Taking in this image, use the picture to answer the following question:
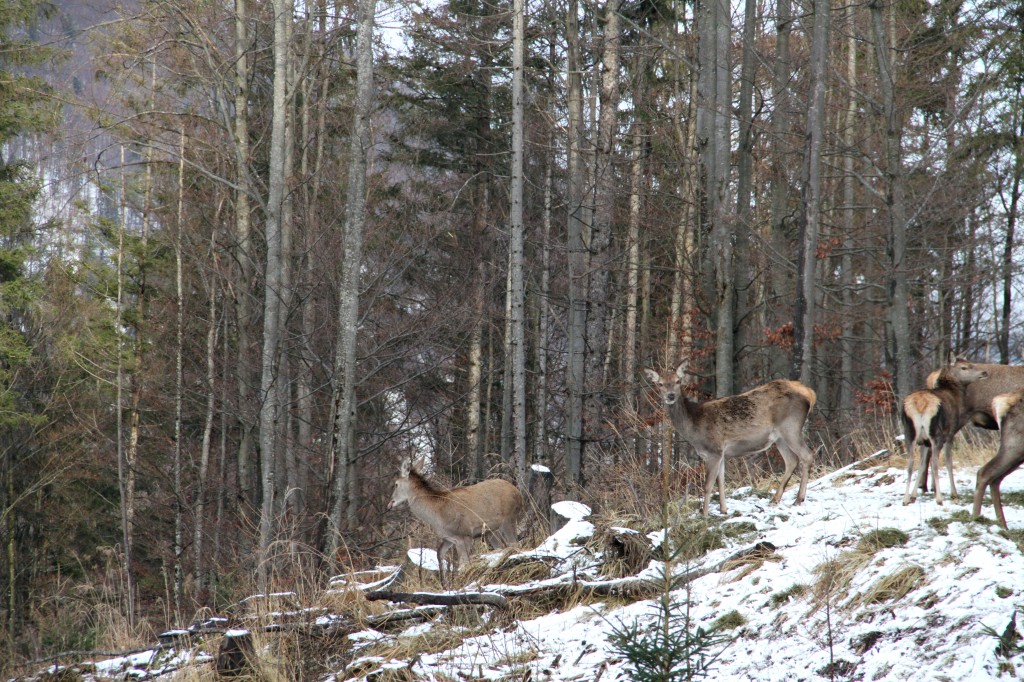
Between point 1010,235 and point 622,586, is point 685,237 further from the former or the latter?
point 622,586

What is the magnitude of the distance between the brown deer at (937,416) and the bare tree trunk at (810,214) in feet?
17.3

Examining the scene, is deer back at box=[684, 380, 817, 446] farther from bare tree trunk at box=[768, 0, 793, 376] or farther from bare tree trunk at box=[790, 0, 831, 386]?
bare tree trunk at box=[768, 0, 793, 376]

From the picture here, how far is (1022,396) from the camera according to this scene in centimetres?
601

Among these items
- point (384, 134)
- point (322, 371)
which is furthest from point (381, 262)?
point (384, 134)

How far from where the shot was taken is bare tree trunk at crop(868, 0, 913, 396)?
13555mm

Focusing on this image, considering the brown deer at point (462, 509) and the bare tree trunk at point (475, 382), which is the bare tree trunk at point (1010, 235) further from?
the brown deer at point (462, 509)

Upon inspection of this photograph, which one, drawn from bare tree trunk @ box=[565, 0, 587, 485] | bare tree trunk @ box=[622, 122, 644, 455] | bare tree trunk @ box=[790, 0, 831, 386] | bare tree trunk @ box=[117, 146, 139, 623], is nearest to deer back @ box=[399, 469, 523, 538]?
bare tree trunk @ box=[565, 0, 587, 485]

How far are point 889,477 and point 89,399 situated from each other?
2320 cm

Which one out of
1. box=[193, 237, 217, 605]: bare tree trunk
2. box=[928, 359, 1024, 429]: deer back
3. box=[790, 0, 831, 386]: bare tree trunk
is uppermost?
box=[790, 0, 831, 386]: bare tree trunk

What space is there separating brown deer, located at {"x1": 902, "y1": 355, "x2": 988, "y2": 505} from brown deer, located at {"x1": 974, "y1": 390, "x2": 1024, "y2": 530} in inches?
34.3

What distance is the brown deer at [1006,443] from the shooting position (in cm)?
593

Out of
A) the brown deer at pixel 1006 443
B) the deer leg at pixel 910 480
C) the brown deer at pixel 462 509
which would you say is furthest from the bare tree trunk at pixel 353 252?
the brown deer at pixel 1006 443

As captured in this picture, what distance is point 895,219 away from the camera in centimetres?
1381

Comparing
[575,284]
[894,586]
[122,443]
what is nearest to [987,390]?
[894,586]
